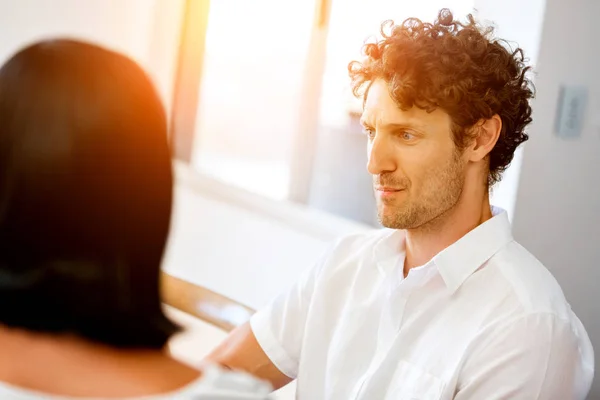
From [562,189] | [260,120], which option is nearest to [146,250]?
[562,189]

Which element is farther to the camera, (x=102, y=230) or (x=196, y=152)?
(x=196, y=152)

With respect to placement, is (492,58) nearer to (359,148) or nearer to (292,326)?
(292,326)

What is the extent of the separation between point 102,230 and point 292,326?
3.06ft

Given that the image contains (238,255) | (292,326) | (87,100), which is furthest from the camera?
(238,255)

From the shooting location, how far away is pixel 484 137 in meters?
1.65

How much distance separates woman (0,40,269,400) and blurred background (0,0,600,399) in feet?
4.57

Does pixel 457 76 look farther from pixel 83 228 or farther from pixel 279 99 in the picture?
pixel 279 99

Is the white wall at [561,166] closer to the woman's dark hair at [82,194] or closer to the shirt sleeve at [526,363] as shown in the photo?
the shirt sleeve at [526,363]

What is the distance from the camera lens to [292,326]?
1.73 m

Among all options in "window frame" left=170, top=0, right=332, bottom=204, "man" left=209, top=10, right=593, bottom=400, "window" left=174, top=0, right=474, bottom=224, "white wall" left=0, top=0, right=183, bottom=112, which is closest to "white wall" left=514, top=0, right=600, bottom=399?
"man" left=209, top=10, right=593, bottom=400

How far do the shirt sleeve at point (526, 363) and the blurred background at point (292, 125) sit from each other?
0.73 meters

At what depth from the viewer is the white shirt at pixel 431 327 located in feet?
4.53

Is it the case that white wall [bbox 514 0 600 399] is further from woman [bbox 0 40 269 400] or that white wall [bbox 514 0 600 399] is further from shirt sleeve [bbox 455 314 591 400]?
woman [bbox 0 40 269 400]

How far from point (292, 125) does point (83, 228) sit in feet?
8.29
